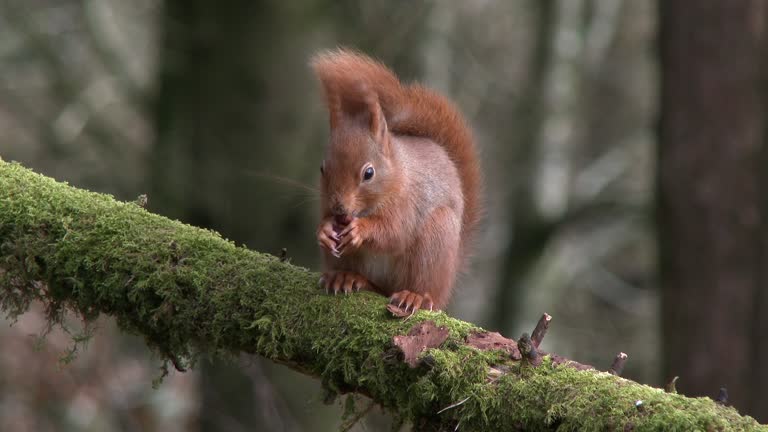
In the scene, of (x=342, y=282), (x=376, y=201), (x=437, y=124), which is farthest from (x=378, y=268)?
(x=437, y=124)

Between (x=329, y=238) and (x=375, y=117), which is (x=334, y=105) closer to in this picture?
(x=375, y=117)

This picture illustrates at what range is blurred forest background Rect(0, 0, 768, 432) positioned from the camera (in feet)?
16.3

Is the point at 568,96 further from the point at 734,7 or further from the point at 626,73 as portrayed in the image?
the point at 626,73

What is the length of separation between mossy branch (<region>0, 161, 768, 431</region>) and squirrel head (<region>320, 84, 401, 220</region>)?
1.41 ft

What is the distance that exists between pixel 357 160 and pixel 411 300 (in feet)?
1.66

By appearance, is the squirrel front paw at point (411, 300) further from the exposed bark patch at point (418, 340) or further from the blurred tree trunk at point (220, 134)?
the blurred tree trunk at point (220, 134)

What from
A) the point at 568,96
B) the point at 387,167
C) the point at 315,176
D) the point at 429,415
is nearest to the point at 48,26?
the point at 315,176

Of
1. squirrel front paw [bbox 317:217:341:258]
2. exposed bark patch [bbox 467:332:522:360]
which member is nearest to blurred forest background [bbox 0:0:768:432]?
squirrel front paw [bbox 317:217:341:258]

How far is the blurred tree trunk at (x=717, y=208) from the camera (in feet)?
16.1

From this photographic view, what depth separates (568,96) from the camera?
263 inches

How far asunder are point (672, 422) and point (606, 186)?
643cm

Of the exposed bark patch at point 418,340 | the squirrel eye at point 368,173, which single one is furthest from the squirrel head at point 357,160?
the exposed bark patch at point 418,340

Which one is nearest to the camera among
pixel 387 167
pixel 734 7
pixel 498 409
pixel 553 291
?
pixel 498 409

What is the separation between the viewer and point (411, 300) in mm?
2617
